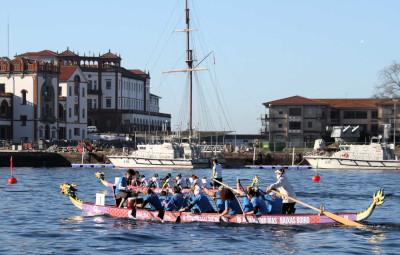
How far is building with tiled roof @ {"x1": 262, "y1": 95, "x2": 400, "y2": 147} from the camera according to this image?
14375 centimetres

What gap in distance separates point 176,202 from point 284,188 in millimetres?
4799

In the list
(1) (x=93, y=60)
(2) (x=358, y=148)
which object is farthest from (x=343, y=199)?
(1) (x=93, y=60)

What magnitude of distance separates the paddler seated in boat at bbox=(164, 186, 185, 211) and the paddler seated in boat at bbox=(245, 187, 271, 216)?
128 inches

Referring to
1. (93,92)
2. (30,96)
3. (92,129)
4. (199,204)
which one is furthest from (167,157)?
(93,92)

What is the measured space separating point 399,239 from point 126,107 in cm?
13863

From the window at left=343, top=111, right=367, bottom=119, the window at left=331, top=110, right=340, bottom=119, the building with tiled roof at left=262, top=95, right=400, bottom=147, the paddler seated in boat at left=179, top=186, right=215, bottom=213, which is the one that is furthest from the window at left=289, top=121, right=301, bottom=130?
the paddler seated in boat at left=179, top=186, right=215, bottom=213

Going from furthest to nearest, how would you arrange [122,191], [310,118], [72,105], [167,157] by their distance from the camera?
[310,118] → [72,105] → [167,157] → [122,191]

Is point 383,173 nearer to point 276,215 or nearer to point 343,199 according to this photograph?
point 343,199

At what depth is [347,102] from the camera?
151875 millimetres

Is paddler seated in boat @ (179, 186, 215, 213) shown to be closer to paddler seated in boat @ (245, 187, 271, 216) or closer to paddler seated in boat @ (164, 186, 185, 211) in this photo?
paddler seated in boat @ (164, 186, 185, 211)

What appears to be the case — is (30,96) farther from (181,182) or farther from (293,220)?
(293,220)

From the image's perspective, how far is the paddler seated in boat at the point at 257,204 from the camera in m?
34.8

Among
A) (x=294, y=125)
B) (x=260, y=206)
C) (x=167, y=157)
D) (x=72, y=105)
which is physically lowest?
(x=260, y=206)

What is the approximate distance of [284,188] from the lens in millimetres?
35062
